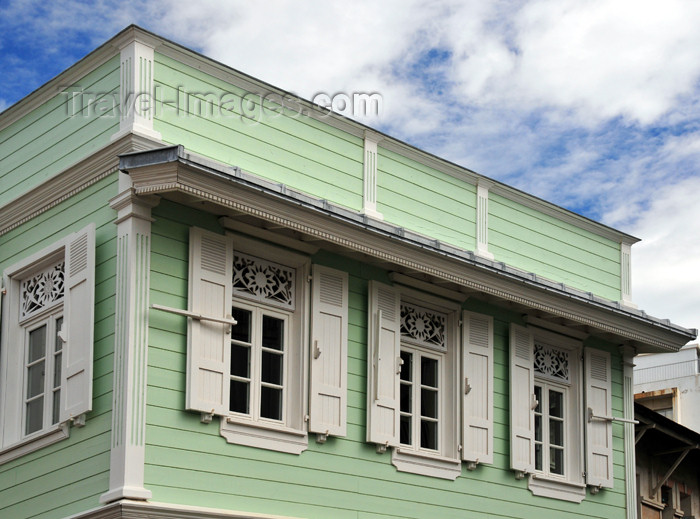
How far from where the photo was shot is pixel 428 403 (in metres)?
15.8

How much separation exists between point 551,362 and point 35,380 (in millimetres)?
7175

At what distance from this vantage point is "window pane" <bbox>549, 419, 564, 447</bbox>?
1736cm

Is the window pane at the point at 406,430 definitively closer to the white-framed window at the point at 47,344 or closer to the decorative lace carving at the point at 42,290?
the white-framed window at the point at 47,344

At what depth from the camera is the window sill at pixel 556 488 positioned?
1653cm

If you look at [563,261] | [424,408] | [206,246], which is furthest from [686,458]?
[206,246]

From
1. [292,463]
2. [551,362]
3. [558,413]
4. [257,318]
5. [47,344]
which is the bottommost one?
[292,463]

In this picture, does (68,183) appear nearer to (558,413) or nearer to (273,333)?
(273,333)

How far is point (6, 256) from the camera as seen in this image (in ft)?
49.0

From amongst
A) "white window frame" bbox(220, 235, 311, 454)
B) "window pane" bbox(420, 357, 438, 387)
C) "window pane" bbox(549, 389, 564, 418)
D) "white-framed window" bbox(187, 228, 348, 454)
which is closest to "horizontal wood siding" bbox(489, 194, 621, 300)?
"window pane" bbox(549, 389, 564, 418)

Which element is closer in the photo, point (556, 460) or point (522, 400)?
point (522, 400)

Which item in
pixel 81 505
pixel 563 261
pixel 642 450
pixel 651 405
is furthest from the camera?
pixel 651 405

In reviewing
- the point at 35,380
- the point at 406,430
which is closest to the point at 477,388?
the point at 406,430

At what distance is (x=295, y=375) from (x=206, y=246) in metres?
1.85

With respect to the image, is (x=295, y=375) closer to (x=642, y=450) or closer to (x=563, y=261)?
(x=563, y=261)
